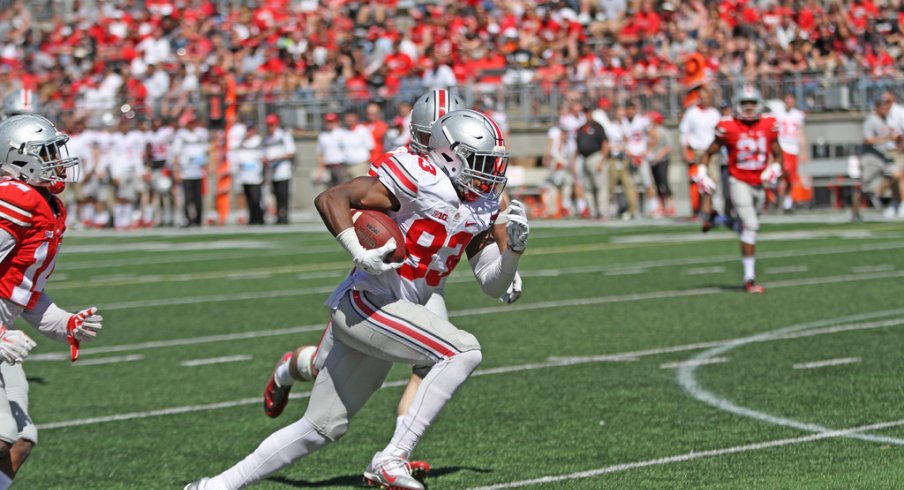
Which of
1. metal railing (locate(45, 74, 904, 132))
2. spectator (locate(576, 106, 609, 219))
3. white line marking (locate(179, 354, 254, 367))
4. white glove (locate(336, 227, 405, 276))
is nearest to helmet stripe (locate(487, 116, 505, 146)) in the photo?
white glove (locate(336, 227, 405, 276))

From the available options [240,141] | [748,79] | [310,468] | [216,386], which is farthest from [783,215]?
[310,468]

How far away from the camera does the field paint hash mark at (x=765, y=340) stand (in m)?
7.38

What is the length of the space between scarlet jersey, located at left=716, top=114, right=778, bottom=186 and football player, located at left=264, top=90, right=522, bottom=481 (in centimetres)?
737

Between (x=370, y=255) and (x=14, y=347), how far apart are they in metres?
1.25

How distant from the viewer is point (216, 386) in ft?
31.2

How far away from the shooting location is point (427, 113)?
6.38 meters

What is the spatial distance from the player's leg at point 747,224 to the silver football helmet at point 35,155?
8513mm

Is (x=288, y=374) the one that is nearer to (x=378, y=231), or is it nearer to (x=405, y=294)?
(x=405, y=294)

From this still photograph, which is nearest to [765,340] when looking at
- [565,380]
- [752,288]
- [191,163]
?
[565,380]

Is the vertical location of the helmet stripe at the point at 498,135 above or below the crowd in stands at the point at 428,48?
below

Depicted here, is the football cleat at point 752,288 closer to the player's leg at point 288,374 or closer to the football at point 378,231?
the player's leg at point 288,374

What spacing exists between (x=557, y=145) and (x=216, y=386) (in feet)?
50.6

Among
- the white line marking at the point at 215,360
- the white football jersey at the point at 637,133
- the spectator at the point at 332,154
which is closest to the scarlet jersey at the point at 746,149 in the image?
the white line marking at the point at 215,360

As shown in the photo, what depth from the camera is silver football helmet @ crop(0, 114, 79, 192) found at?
576 centimetres
